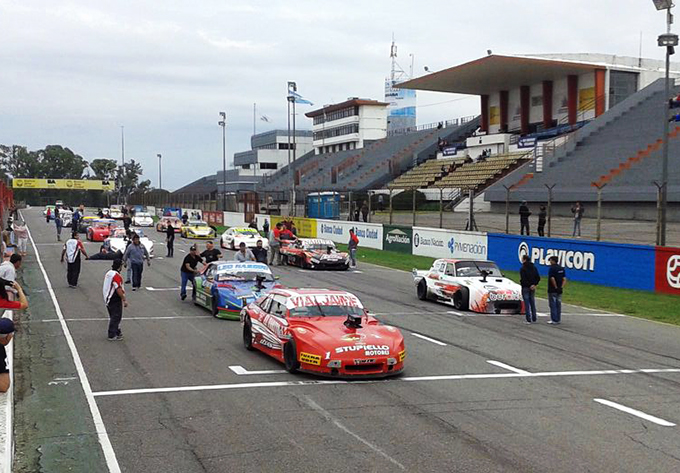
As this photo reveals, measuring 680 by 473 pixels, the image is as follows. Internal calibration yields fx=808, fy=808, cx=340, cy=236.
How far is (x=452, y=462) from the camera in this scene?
7.87 metres

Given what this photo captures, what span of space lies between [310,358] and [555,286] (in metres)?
8.08

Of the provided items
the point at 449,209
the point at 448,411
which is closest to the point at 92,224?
the point at 449,209

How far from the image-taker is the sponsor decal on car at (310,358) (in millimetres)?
11770

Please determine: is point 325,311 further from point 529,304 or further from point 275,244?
point 275,244

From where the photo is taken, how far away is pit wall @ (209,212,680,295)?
2395 centimetres

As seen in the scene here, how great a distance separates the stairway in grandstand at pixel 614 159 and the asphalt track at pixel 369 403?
28965mm

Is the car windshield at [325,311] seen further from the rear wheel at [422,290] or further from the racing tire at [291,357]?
the rear wheel at [422,290]

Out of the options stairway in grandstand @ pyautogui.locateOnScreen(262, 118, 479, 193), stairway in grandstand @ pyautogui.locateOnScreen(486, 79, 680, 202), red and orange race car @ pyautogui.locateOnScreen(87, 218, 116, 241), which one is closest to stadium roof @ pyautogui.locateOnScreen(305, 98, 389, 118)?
→ stairway in grandstand @ pyautogui.locateOnScreen(262, 118, 479, 193)

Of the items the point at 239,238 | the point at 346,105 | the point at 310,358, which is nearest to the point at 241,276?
the point at 310,358

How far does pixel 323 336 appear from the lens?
12.1 metres

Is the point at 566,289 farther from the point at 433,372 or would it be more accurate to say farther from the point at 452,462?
the point at 452,462

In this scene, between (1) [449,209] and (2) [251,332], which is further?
(1) [449,209]

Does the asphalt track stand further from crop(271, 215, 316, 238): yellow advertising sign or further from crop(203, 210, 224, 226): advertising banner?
crop(203, 210, 224, 226): advertising banner

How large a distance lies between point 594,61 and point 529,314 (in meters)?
53.3
